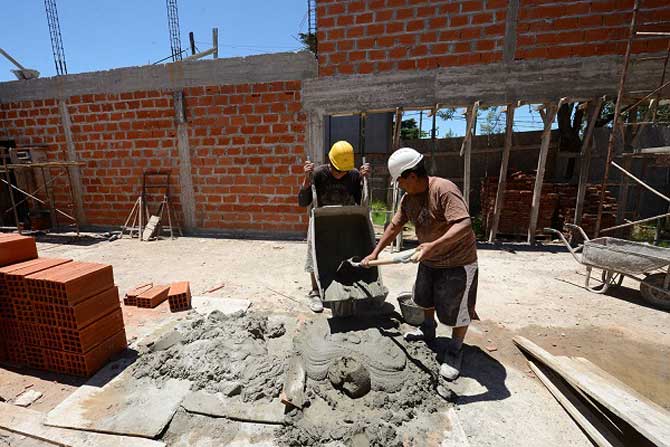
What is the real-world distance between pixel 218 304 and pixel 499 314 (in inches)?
129

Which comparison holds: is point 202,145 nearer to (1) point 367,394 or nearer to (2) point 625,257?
(1) point 367,394

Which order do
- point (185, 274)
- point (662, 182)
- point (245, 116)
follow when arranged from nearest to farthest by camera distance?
point (185, 274) → point (245, 116) → point (662, 182)

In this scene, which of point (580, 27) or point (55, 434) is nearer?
point (55, 434)

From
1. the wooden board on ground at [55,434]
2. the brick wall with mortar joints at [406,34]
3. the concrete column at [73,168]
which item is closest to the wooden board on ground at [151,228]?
the concrete column at [73,168]

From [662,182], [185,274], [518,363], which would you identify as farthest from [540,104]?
[185,274]

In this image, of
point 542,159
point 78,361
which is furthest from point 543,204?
point 78,361

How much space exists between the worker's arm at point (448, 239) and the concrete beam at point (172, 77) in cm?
513

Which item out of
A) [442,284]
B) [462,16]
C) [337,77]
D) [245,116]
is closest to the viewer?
[442,284]

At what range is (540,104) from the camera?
588 centimetres

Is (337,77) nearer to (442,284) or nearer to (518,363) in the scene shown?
(442,284)

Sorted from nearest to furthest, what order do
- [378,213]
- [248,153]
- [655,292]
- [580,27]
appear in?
[655,292] < [580,27] < [248,153] < [378,213]

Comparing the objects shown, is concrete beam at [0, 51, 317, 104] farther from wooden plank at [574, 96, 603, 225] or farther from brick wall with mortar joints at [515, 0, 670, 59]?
wooden plank at [574, 96, 603, 225]

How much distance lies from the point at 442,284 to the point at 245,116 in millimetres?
5612

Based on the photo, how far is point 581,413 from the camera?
83.7 inches
